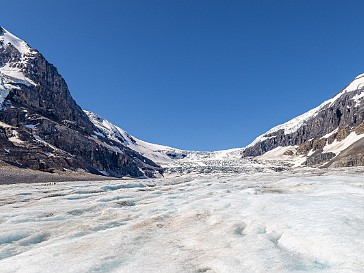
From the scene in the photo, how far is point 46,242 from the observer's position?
455 inches

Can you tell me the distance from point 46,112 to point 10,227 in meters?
155

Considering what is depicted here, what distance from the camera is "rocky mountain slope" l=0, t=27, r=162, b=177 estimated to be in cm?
10494

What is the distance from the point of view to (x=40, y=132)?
438 ft

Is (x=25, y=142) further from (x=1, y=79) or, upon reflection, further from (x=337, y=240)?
(x=337, y=240)

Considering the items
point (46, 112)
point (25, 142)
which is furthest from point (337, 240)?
point (46, 112)

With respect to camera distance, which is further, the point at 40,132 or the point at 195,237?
the point at 40,132

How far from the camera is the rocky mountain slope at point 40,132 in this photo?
10494 cm

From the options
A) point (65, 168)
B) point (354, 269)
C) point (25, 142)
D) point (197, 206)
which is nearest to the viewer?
point (354, 269)

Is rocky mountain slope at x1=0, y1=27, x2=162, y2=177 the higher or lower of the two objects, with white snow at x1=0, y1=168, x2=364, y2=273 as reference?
higher

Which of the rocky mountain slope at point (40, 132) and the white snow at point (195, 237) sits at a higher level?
the rocky mountain slope at point (40, 132)

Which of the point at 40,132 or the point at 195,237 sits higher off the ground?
the point at 40,132

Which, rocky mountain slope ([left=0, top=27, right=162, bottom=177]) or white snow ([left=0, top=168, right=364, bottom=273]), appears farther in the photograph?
rocky mountain slope ([left=0, top=27, right=162, bottom=177])

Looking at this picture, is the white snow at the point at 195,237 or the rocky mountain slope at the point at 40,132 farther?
the rocky mountain slope at the point at 40,132

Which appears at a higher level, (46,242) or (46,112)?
(46,112)
